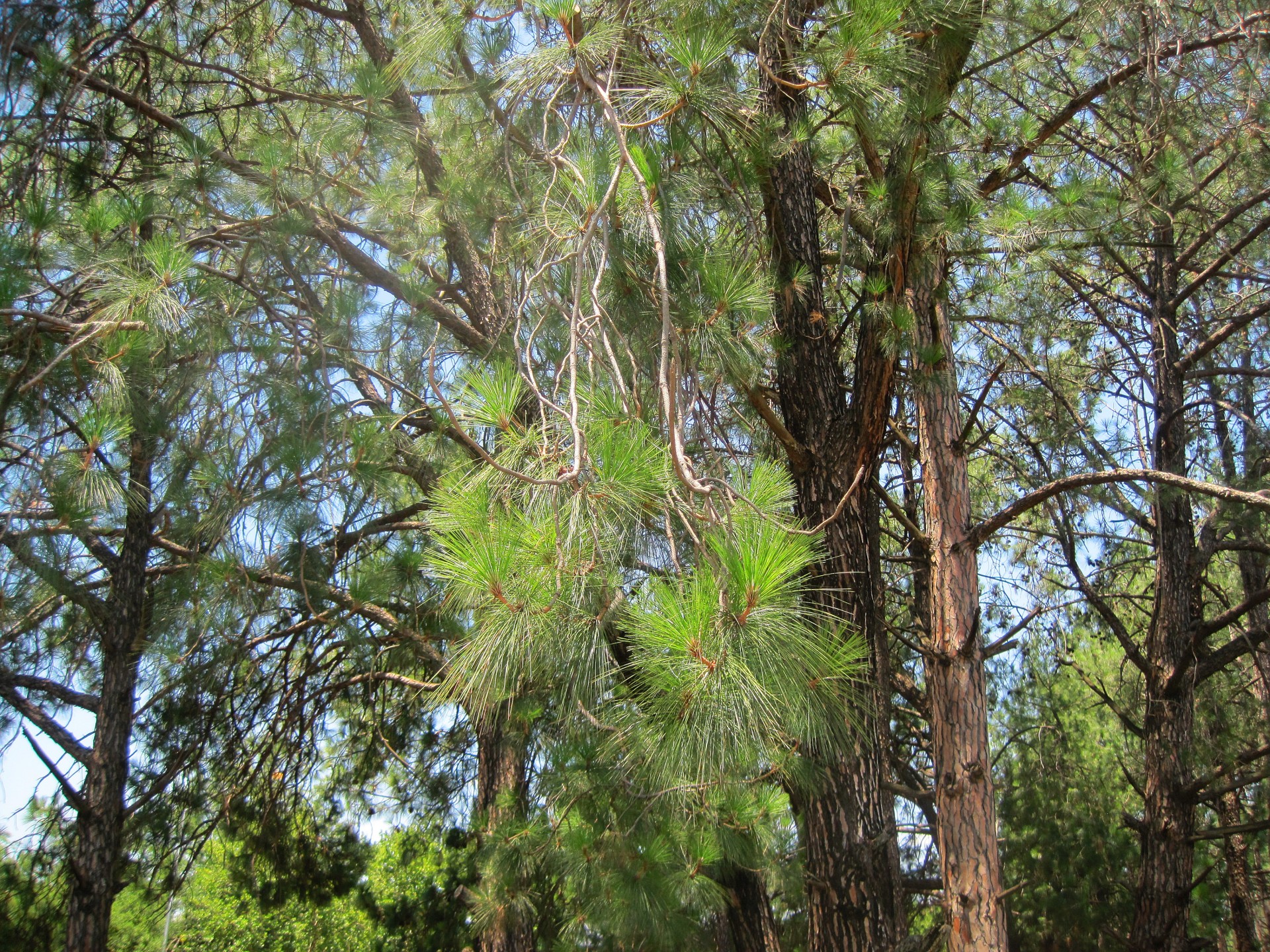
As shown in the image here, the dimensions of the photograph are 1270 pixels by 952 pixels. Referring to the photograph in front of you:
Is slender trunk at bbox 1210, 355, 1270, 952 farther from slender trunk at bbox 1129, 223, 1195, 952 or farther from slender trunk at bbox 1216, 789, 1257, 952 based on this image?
slender trunk at bbox 1129, 223, 1195, 952

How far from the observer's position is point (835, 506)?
330 cm

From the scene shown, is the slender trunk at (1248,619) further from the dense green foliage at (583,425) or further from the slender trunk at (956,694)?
the slender trunk at (956,694)

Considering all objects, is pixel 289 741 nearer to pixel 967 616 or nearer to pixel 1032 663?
pixel 967 616

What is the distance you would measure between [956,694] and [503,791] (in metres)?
2.06

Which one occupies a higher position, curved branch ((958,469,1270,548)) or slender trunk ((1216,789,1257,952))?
curved branch ((958,469,1270,548))

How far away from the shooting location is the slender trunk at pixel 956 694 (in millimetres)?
4137

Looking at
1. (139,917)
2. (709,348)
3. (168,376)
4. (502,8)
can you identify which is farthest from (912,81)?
(139,917)

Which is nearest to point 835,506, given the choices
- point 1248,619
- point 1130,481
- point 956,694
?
point 1130,481

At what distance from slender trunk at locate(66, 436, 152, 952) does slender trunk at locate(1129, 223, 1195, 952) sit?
4.95 m

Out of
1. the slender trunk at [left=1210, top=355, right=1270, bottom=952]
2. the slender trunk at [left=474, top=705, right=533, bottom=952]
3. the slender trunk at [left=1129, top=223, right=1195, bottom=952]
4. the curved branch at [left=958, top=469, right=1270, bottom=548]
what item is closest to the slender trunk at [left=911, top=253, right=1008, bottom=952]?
the curved branch at [left=958, top=469, right=1270, bottom=548]

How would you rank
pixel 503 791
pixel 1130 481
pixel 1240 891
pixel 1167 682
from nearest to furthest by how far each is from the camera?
pixel 1130 481 → pixel 503 791 → pixel 1167 682 → pixel 1240 891

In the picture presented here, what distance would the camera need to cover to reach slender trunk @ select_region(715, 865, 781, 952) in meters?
3.48

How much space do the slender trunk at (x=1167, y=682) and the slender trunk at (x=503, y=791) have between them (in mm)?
3530

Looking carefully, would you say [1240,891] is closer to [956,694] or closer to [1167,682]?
[1167,682]
